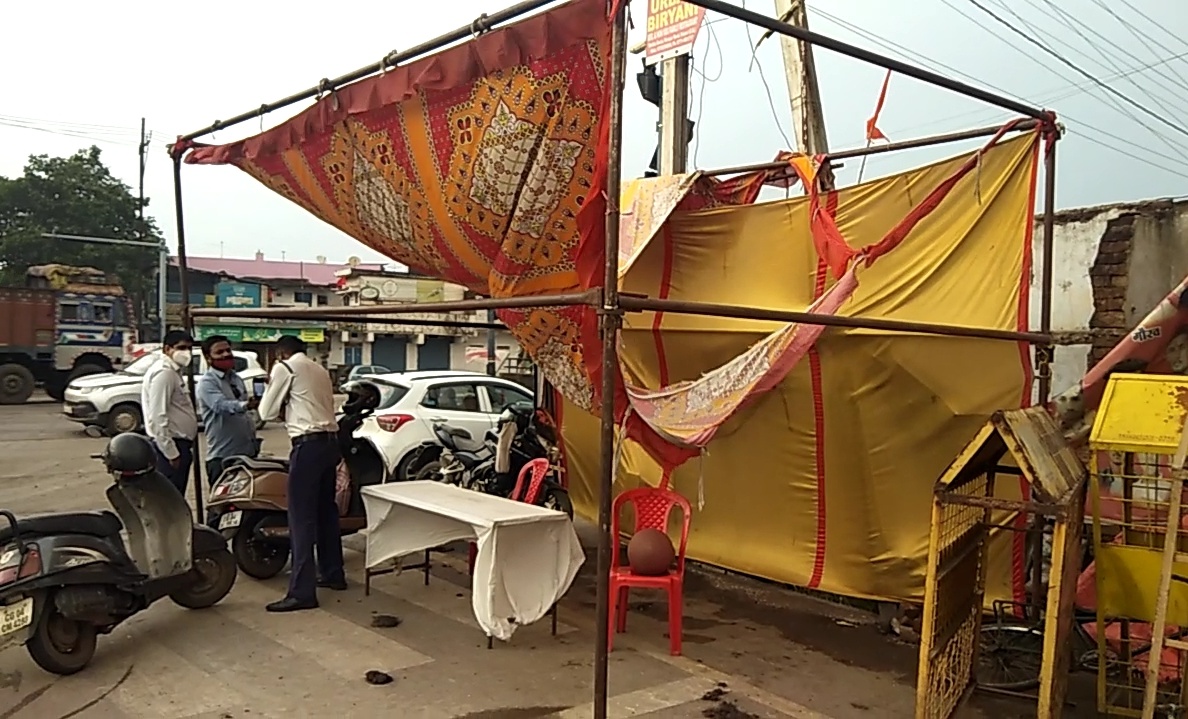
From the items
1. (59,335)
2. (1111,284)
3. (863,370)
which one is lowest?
(59,335)

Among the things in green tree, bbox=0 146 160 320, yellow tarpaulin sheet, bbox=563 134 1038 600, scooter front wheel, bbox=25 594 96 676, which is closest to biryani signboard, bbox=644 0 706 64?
yellow tarpaulin sheet, bbox=563 134 1038 600

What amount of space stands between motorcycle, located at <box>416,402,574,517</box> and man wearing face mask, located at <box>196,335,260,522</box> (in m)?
1.69

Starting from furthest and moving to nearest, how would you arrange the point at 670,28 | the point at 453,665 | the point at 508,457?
the point at 670,28 → the point at 508,457 → the point at 453,665

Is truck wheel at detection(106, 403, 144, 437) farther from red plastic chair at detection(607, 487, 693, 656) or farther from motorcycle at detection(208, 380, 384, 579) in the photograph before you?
red plastic chair at detection(607, 487, 693, 656)

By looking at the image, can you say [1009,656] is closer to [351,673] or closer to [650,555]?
[650,555]

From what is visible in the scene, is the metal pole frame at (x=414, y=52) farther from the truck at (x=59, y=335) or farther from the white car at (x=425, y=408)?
the truck at (x=59, y=335)

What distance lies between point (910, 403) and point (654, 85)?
4885 millimetres

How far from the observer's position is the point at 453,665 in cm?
455

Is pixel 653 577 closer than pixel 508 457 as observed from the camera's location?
Yes

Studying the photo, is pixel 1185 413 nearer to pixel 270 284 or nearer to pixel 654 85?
pixel 654 85

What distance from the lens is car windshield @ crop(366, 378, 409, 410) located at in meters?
9.77

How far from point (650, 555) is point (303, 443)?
2.10 meters

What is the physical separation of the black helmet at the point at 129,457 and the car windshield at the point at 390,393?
16.2 feet

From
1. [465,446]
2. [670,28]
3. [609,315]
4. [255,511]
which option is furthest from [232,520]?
[670,28]
